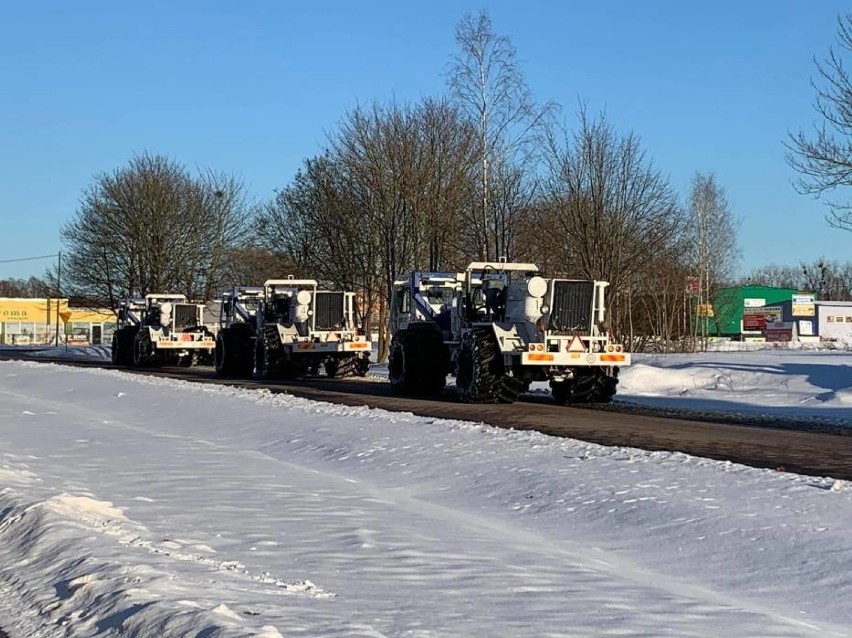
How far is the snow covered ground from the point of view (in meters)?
6.38

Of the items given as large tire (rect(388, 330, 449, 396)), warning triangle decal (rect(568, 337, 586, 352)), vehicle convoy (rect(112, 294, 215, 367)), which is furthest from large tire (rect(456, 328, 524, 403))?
vehicle convoy (rect(112, 294, 215, 367))

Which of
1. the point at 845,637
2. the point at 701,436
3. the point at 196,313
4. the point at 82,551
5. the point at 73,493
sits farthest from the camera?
the point at 196,313

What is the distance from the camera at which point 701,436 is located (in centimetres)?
1603

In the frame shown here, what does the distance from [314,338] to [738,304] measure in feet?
230

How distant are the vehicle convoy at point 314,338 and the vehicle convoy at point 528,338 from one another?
7257 millimetres

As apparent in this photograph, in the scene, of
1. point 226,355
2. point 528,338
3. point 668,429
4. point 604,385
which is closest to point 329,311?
point 226,355

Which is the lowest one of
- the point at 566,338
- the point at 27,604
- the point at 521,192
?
the point at 27,604

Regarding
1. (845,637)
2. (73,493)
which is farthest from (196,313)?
(845,637)

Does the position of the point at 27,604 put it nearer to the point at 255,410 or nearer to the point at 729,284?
the point at 255,410

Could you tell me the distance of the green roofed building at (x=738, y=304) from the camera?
77250 millimetres

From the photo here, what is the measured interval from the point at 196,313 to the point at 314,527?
114ft

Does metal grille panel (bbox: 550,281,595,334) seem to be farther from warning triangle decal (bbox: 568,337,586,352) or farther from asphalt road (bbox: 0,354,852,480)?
asphalt road (bbox: 0,354,852,480)

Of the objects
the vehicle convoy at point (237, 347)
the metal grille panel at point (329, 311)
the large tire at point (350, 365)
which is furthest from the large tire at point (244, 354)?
the metal grille panel at point (329, 311)

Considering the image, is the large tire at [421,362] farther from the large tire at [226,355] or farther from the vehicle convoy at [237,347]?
the large tire at [226,355]
